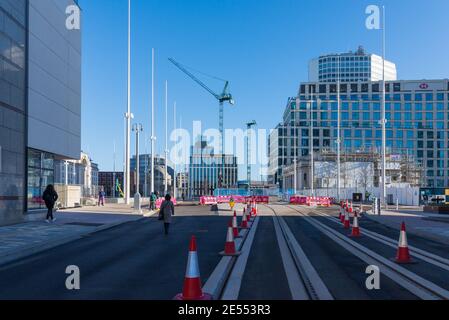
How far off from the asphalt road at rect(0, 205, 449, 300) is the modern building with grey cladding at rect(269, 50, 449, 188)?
401 feet

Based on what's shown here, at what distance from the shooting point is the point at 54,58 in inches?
1220

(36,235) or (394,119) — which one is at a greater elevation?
(394,119)

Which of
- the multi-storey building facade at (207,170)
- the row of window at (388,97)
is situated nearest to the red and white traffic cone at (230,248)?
the multi-storey building facade at (207,170)

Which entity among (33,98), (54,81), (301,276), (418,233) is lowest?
(418,233)

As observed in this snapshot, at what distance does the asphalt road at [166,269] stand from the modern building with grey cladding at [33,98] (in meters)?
6.98

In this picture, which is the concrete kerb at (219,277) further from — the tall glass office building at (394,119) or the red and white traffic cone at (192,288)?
the tall glass office building at (394,119)

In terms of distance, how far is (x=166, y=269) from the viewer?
11.8m

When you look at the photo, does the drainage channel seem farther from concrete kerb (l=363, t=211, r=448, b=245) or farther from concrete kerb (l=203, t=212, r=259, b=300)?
concrete kerb (l=363, t=211, r=448, b=245)

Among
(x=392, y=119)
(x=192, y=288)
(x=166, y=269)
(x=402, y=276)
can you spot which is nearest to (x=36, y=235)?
(x=166, y=269)

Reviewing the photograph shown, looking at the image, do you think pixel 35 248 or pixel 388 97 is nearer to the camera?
pixel 35 248

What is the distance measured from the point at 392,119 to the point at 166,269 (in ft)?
447

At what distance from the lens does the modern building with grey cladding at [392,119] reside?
454 feet

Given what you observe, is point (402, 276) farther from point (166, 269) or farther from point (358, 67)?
point (358, 67)

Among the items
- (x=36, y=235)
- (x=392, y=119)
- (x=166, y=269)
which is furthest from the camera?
(x=392, y=119)
